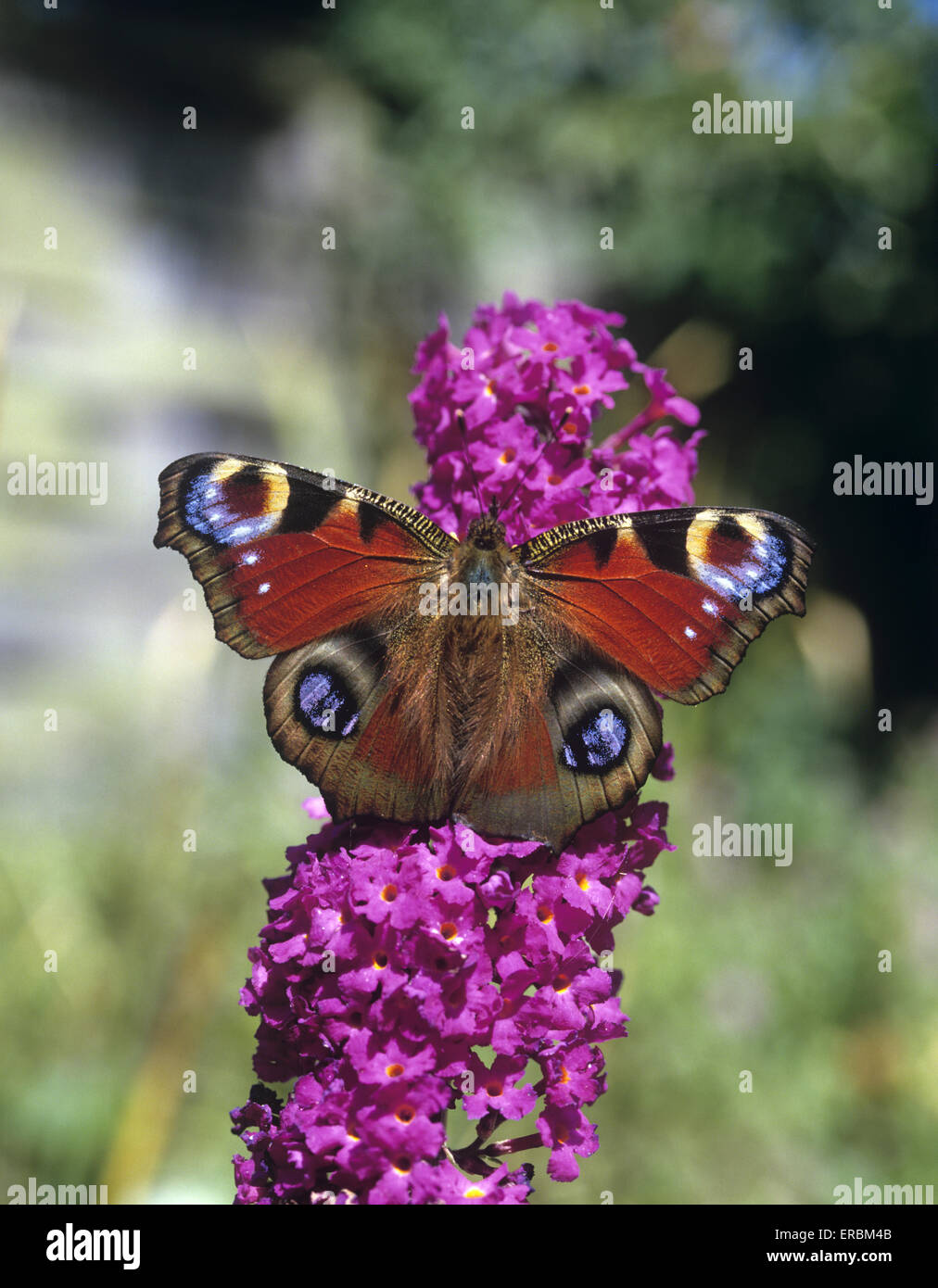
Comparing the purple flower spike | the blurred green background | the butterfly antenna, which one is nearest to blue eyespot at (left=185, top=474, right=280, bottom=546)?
the butterfly antenna

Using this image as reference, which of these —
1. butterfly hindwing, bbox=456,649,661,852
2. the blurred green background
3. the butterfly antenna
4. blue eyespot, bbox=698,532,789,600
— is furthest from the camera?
the blurred green background

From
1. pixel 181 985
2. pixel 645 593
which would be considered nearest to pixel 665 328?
pixel 181 985

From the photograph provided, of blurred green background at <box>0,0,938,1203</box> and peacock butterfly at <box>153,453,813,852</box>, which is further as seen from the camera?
blurred green background at <box>0,0,938,1203</box>

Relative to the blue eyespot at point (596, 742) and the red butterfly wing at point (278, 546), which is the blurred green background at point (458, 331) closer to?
the red butterfly wing at point (278, 546)

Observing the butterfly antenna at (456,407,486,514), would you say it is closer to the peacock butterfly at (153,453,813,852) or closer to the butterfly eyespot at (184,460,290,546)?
the peacock butterfly at (153,453,813,852)

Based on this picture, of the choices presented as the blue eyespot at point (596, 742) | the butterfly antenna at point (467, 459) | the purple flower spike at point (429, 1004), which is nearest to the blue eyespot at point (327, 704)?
the purple flower spike at point (429, 1004)
